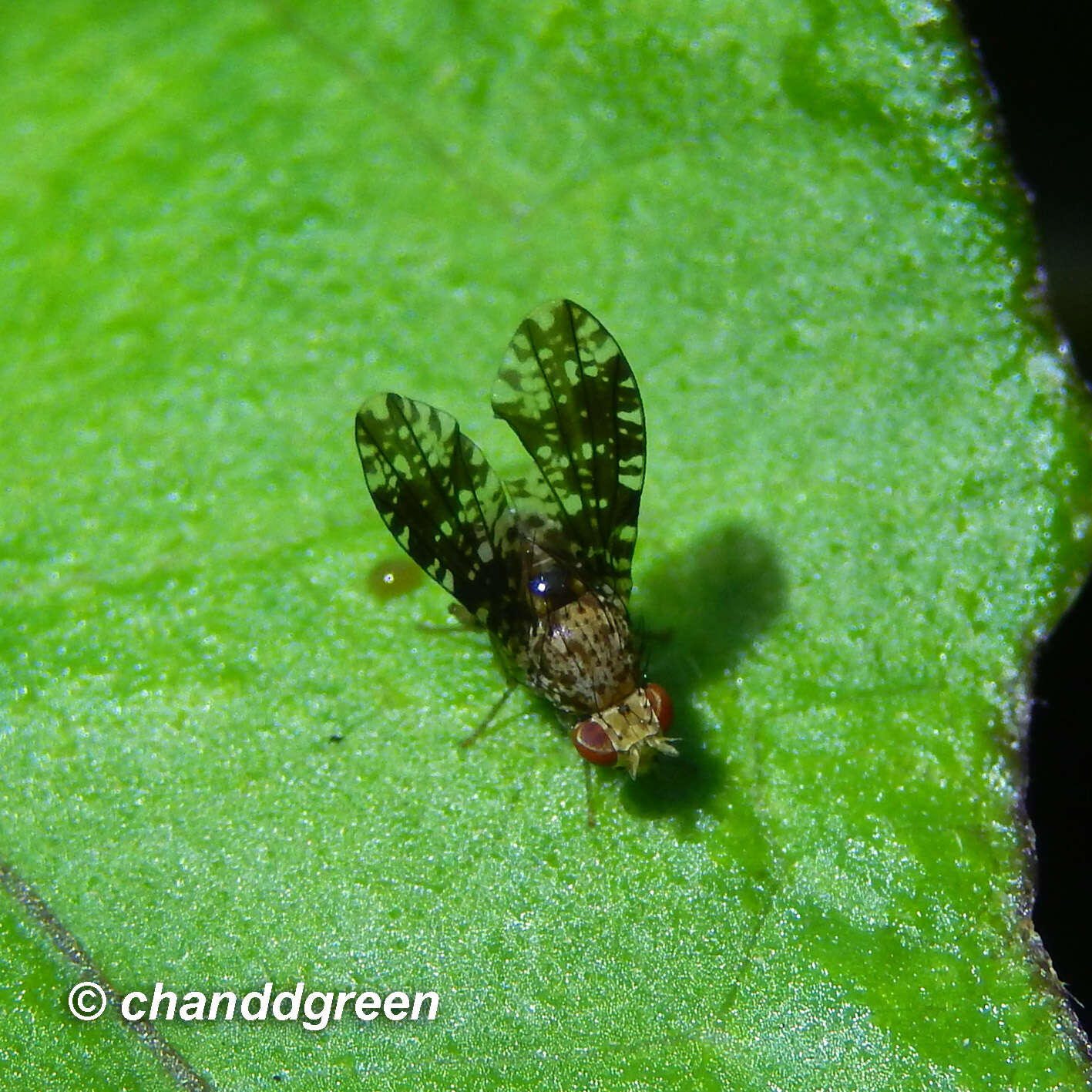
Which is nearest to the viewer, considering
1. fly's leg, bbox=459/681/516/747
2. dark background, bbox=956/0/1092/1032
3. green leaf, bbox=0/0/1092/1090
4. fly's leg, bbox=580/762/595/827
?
green leaf, bbox=0/0/1092/1090

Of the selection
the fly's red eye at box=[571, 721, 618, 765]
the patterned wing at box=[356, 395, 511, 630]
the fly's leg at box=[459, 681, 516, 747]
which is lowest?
the fly's leg at box=[459, 681, 516, 747]

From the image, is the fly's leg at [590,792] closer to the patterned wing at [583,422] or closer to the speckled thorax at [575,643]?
the speckled thorax at [575,643]

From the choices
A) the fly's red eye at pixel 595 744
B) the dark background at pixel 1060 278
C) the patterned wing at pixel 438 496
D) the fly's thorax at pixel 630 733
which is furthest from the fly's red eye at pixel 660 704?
the dark background at pixel 1060 278

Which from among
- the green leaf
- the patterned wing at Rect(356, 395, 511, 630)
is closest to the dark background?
the green leaf

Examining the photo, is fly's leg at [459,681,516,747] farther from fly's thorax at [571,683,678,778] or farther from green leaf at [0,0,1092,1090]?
fly's thorax at [571,683,678,778]

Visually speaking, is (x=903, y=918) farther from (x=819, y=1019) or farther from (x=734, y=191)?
(x=734, y=191)
